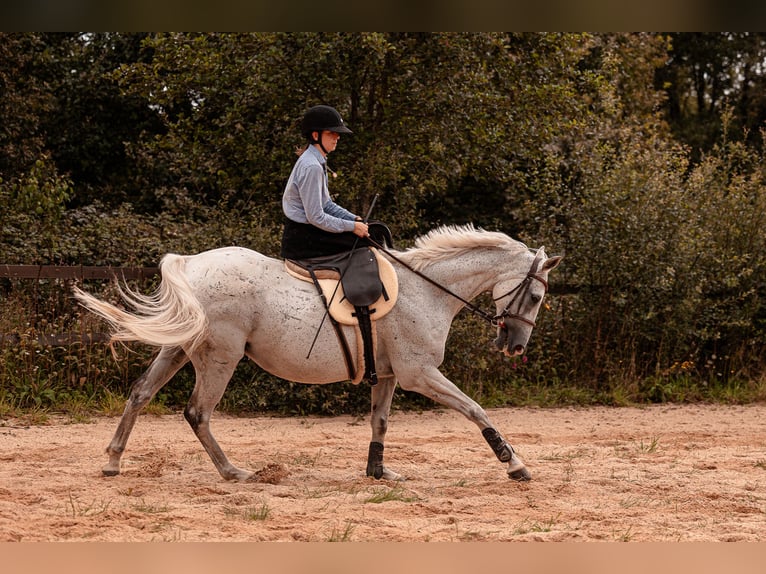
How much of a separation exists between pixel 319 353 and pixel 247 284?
68 centimetres

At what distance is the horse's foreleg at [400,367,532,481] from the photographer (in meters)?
6.16

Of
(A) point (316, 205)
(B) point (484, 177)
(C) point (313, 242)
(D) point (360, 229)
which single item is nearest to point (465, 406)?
(D) point (360, 229)

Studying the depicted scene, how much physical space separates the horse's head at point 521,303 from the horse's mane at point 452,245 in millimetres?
246

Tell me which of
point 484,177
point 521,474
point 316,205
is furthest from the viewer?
point 484,177

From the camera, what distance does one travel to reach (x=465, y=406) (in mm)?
6152

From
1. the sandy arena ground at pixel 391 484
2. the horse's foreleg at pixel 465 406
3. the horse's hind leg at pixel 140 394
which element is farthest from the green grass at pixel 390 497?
the horse's hind leg at pixel 140 394

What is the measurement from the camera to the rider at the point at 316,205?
6012 mm

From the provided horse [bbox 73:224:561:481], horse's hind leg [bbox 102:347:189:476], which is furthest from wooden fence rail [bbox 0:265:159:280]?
horse [bbox 73:224:561:481]

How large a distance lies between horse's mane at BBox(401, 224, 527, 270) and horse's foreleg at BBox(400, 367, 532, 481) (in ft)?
2.72

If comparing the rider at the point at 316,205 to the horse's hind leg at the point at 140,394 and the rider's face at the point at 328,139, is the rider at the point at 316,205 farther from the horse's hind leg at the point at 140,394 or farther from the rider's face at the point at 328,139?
the horse's hind leg at the point at 140,394

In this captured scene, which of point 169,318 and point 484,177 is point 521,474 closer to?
point 169,318

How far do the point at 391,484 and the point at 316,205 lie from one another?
199cm

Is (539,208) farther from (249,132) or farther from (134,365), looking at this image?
(134,365)

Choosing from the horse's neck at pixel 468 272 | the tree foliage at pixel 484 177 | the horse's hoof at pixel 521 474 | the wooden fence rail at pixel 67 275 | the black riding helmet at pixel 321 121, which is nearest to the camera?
the black riding helmet at pixel 321 121
